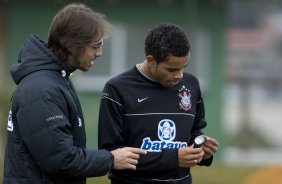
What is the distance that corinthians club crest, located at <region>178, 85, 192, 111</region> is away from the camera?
4336 mm

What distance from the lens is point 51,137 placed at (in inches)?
138

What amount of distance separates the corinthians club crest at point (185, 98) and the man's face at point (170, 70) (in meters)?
0.09

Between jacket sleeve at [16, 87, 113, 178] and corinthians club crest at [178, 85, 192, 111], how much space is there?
0.91 meters

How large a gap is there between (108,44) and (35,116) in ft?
33.5

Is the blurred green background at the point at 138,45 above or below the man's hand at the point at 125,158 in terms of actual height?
below

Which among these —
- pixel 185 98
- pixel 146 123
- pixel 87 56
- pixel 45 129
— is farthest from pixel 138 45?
pixel 45 129

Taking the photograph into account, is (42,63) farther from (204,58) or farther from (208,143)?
(204,58)

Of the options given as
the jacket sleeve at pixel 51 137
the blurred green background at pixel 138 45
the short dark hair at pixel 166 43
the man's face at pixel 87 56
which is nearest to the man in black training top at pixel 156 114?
the short dark hair at pixel 166 43

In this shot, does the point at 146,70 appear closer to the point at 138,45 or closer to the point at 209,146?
the point at 209,146

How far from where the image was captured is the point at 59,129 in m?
3.53

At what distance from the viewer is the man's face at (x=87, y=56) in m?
3.72

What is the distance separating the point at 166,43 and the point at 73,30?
695 millimetres

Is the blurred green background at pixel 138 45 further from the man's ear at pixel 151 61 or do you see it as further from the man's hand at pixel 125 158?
the man's hand at pixel 125 158

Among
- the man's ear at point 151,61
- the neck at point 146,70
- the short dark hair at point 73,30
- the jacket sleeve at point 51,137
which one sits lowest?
the jacket sleeve at point 51,137
